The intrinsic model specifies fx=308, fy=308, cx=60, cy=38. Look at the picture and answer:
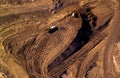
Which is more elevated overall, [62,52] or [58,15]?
[58,15]

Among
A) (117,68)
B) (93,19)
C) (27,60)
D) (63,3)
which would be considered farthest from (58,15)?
(117,68)

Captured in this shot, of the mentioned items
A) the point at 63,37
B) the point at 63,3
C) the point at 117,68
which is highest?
the point at 63,3

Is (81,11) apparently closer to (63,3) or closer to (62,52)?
(63,3)

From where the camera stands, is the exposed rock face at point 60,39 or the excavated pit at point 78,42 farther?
the excavated pit at point 78,42

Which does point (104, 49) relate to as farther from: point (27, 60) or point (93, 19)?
point (27, 60)

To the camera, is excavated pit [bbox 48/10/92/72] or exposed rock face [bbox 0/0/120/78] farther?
excavated pit [bbox 48/10/92/72]

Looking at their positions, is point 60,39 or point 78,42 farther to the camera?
point 60,39

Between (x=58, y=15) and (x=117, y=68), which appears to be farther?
(x=58, y=15)
